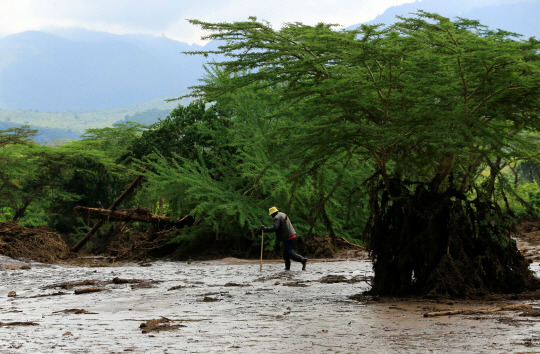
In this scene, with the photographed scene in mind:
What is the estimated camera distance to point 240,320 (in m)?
8.37

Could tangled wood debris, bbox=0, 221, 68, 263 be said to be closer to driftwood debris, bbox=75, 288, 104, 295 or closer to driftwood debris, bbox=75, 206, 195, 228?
driftwood debris, bbox=75, 206, 195, 228

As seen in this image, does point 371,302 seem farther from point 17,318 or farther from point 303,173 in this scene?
point 17,318

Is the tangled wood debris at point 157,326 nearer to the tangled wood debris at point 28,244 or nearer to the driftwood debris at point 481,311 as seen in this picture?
the driftwood debris at point 481,311

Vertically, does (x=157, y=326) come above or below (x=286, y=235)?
below

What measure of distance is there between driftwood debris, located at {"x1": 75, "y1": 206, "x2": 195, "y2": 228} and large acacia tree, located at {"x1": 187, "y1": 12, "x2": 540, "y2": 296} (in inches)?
539

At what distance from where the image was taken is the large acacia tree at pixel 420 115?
364 inches

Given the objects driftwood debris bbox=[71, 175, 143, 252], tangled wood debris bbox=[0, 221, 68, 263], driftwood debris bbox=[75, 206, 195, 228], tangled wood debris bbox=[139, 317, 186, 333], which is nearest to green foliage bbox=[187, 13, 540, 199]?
tangled wood debris bbox=[139, 317, 186, 333]

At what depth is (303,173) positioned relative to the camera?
1152 centimetres

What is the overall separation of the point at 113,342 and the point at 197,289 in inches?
271

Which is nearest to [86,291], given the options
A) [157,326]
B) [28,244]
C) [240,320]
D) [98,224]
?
[240,320]

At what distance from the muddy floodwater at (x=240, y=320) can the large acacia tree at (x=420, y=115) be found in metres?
1.11

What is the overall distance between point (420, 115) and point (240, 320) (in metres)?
4.00

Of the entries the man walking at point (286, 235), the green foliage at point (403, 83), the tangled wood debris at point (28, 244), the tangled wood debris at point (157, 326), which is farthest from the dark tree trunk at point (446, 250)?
the tangled wood debris at point (28, 244)

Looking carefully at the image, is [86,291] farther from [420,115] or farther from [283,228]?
[420,115]
